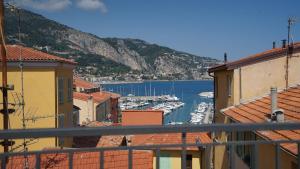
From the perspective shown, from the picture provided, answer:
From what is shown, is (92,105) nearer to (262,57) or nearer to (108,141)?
(108,141)

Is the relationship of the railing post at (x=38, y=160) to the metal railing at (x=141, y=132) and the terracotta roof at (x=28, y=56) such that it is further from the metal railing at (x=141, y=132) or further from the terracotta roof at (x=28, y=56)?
the terracotta roof at (x=28, y=56)

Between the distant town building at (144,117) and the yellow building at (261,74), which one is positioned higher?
the yellow building at (261,74)

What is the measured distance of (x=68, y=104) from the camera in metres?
27.7

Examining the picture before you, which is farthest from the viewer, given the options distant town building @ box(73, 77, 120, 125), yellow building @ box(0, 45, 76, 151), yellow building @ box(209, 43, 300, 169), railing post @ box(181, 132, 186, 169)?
distant town building @ box(73, 77, 120, 125)

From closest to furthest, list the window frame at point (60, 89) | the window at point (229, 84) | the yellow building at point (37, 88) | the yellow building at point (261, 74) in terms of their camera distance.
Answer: the yellow building at point (261, 74), the window at point (229, 84), the yellow building at point (37, 88), the window frame at point (60, 89)

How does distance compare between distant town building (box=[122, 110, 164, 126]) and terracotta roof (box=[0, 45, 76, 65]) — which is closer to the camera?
terracotta roof (box=[0, 45, 76, 65])

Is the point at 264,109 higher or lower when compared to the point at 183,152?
lower

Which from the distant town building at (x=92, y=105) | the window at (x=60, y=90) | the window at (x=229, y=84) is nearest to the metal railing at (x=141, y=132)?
the window at (x=229, y=84)

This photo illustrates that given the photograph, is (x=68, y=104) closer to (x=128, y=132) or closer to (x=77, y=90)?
(x=128, y=132)

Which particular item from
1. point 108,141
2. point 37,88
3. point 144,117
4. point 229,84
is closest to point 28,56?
point 37,88

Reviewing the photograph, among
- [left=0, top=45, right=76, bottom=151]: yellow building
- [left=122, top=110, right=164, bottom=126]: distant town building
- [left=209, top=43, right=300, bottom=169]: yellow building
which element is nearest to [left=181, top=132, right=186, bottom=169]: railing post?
[left=209, top=43, right=300, bottom=169]: yellow building

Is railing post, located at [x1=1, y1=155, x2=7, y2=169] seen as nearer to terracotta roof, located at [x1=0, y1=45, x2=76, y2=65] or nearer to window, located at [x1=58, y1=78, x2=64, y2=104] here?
terracotta roof, located at [x1=0, y1=45, x2=76, y2=65]

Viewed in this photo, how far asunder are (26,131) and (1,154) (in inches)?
15.3

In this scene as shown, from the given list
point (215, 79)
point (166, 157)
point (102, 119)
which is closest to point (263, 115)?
point (166, 157)
